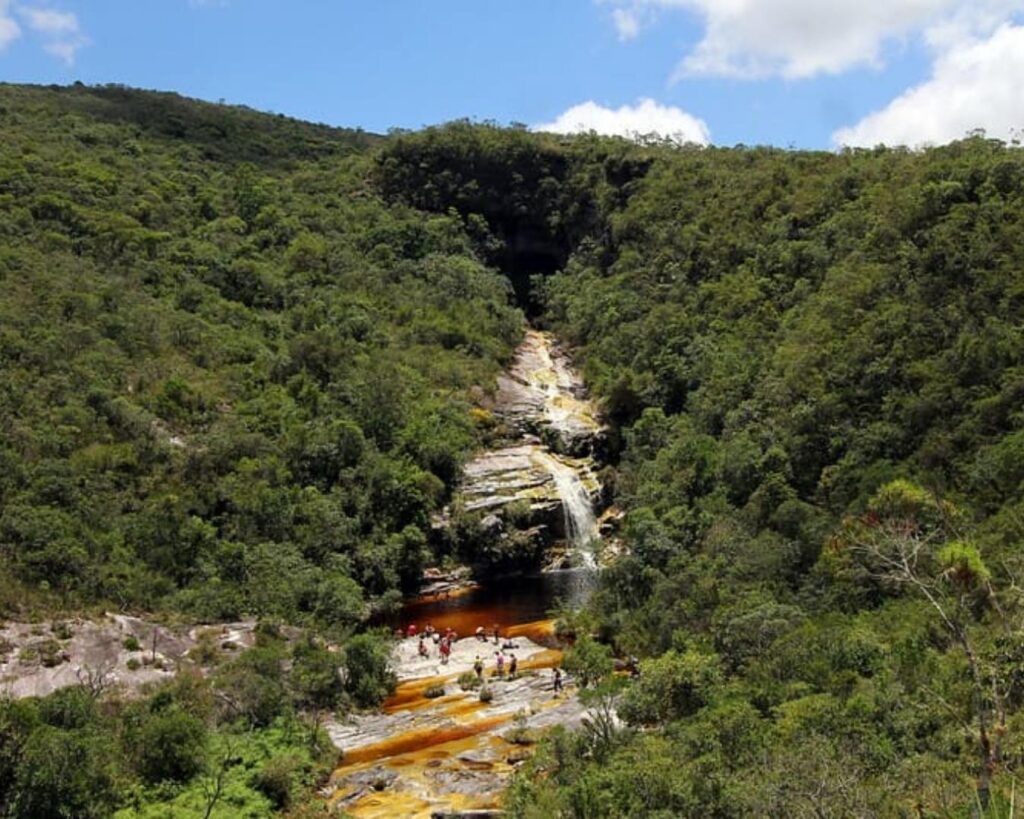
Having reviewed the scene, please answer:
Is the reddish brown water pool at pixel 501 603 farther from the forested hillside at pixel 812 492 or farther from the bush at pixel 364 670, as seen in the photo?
the bush at pixel 364 670

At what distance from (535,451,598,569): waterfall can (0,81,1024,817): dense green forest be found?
9.51 ft

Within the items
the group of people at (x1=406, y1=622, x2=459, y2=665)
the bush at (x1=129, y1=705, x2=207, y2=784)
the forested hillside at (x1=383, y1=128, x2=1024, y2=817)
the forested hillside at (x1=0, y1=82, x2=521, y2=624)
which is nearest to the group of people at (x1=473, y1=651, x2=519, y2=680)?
the group of people at (x1=406, y1=622, x2=459, y2=665)

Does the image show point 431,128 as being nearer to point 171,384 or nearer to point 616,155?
point 616,155

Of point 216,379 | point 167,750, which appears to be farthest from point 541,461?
point 167,750

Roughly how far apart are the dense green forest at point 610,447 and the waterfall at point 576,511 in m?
2.90

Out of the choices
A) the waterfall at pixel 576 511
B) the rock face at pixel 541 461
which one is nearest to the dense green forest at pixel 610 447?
the rock face at pixel 541 461

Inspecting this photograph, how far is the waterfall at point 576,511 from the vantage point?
49384mm

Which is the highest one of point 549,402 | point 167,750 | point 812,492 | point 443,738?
point 549,402

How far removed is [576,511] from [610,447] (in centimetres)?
779

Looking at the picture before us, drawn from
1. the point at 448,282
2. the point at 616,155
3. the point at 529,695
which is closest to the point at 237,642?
the point at 529,695

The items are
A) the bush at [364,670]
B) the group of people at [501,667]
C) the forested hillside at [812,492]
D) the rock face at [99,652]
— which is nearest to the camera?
the forested hillside at [812,492]

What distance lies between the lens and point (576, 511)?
50969 millimetres

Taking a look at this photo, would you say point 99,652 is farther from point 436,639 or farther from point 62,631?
point 436,639

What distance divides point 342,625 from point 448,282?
39.8 m
